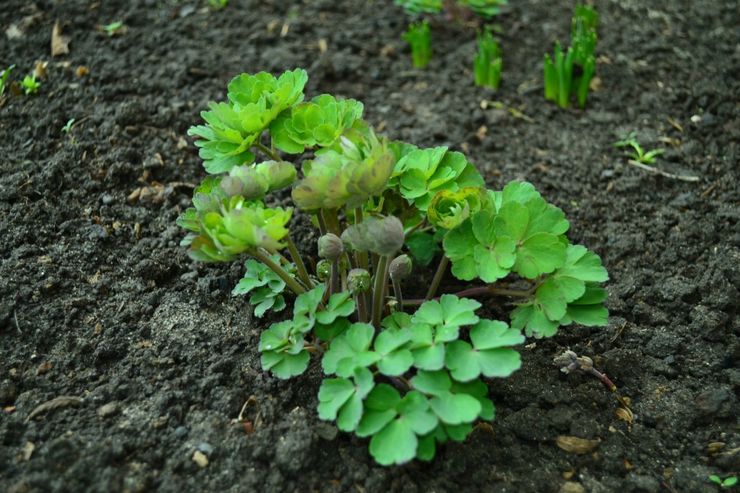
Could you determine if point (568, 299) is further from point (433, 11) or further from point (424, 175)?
point (433, 11)

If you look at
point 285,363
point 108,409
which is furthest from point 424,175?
point 108,409

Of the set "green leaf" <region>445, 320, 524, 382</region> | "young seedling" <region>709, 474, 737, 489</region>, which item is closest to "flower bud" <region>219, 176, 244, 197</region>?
"green leaf" <region>445, 320, 524, 382</region>

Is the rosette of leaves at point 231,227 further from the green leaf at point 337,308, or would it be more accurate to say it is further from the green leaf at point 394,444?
the green leaf at point 394,444

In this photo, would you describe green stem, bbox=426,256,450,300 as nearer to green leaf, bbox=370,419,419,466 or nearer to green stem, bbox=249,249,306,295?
green stem, bbox=249,249,306,295

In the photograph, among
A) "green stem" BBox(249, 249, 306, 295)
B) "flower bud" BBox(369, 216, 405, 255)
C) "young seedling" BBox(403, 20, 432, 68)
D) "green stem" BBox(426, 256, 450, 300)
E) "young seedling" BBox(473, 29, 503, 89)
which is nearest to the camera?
"flower bud" BBox(369, 216, 405, 255)

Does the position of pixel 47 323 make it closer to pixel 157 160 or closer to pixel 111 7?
pixel 157 160

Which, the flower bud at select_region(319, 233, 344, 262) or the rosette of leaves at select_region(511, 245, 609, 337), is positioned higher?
the flower bud at select_region(319, 233, 344, 262)

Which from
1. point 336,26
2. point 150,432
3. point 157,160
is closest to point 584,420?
point 150,432

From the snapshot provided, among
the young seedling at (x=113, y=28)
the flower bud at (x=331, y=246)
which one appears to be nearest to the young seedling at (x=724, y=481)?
the flower bud at (x=331, y=246)
